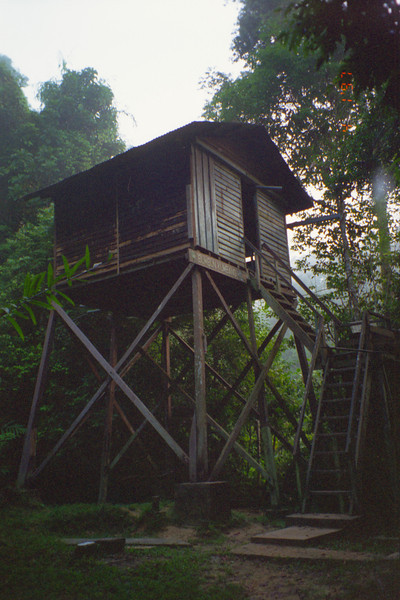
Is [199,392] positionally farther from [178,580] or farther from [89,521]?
[178,580]

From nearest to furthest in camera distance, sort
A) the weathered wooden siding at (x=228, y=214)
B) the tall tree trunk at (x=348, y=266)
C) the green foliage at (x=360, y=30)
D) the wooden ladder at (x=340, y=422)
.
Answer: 1. the green foliage at (x=360, y=30)
2. the wooden ladder at (x=340, y=422)
3. the weathered wooden siding at (x=228, y=214)
4. the tall tree trunk at (x=348, y=266)

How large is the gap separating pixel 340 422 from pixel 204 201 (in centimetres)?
499

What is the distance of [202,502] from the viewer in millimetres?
6863

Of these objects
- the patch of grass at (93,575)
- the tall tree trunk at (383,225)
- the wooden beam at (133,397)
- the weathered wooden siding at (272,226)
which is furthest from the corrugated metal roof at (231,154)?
the patch of grass at (93,575)

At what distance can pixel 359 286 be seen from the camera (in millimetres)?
12797

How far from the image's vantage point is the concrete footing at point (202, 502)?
6824 mm

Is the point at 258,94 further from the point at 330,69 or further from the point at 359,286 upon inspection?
the point at 359,286

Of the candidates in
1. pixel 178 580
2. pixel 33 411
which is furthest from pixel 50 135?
pixel 178 580

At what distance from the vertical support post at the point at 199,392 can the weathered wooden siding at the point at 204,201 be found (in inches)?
30.0

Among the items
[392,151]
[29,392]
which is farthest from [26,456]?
[392,151]

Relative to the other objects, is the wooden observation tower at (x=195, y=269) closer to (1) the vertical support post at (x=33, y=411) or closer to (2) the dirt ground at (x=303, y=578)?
(1) the vertical support post at (x=33, y=411)

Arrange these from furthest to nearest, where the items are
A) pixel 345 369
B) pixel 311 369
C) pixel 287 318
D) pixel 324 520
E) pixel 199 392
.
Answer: pixel 287 318, pixel 311 369, pixel 345 369, pixel 199 392, pixel 324 520

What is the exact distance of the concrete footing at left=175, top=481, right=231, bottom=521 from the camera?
6824 millimetres

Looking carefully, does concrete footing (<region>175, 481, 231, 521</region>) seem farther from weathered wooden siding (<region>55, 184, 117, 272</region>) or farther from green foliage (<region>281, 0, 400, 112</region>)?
green foliage (<region>281, 0, 400, 112</region>)
